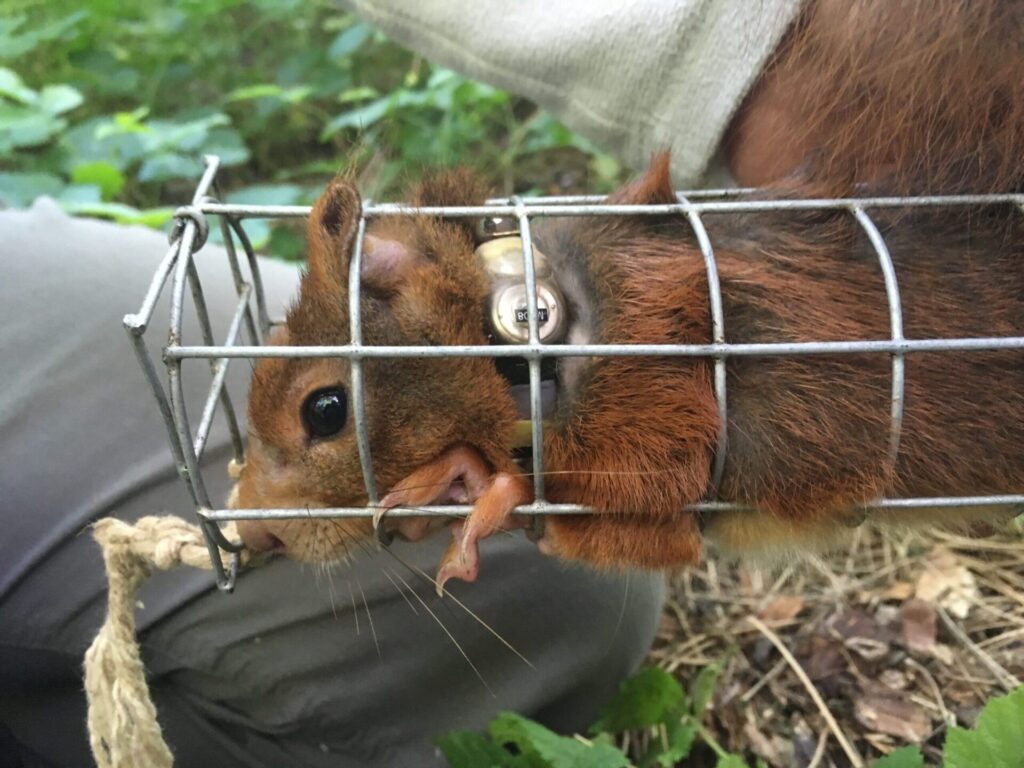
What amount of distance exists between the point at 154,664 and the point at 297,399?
0.38m

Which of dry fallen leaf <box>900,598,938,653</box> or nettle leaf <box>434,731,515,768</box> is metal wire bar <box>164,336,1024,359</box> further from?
dry fallen leaf <box>900,598,938,653</box>

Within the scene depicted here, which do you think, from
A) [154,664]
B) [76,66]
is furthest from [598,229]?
[76,66]

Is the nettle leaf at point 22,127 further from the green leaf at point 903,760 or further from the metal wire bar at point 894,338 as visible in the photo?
the green leaf at point 903,760

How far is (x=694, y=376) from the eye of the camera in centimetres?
72

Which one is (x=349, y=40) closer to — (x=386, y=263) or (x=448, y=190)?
(x=448, y=190)

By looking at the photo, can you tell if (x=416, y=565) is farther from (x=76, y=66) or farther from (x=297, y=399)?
(x=76, y=66)

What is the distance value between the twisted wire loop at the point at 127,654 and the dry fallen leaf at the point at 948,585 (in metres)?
1.01

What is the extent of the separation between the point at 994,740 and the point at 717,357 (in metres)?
0.38

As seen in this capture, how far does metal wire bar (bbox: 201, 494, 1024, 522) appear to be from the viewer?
65 cm

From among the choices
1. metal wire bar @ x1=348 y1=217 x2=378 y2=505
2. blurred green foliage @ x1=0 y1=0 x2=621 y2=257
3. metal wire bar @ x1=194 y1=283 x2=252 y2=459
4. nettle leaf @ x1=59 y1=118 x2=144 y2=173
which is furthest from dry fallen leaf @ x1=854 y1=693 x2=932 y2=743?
nettle leaf @ x1=59 y1=118 x2=144 y2=173

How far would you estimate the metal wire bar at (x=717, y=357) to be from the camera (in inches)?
26.1

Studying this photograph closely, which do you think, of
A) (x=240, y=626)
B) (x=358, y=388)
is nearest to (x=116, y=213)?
(x=240, y=626)

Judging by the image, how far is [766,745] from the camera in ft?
3.67

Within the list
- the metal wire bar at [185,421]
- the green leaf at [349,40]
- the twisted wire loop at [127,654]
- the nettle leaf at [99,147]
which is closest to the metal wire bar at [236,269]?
the metal wire bar at [185,421]
